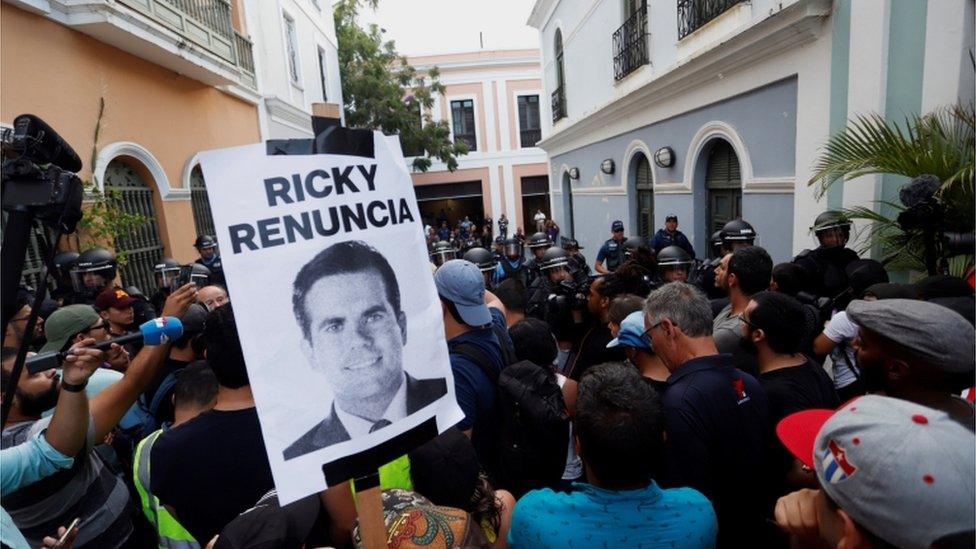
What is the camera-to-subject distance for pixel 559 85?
50.3 feet

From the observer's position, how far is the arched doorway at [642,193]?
32.6 feet

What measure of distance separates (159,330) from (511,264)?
600 centimetres

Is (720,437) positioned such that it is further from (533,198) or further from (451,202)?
(451,202)

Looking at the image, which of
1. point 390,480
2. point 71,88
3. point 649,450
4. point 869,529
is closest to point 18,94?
point 71,88

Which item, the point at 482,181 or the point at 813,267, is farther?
the point at 482,181

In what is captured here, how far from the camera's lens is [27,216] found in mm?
1198

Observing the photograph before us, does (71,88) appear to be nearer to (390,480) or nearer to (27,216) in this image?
(27,216)

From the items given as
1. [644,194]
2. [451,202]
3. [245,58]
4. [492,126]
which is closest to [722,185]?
[644,194]

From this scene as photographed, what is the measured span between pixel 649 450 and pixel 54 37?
7703 mm

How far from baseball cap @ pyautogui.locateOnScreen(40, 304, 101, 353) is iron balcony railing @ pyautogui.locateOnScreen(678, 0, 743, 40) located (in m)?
6.84

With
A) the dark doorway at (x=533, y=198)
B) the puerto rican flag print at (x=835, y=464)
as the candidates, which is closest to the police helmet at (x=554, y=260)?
the puerto rican flag print at (x=835, y=464)

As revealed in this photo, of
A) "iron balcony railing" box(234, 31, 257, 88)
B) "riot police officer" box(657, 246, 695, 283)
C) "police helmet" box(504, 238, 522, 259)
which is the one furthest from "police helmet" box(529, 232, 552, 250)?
"iron balcony railing" box(234, 31, 257, 88)

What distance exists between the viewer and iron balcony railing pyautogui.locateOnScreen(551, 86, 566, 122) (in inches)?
585

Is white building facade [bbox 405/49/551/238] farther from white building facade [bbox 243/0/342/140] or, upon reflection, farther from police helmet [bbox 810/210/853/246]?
police helmet [bbox 810/210/853/246]
